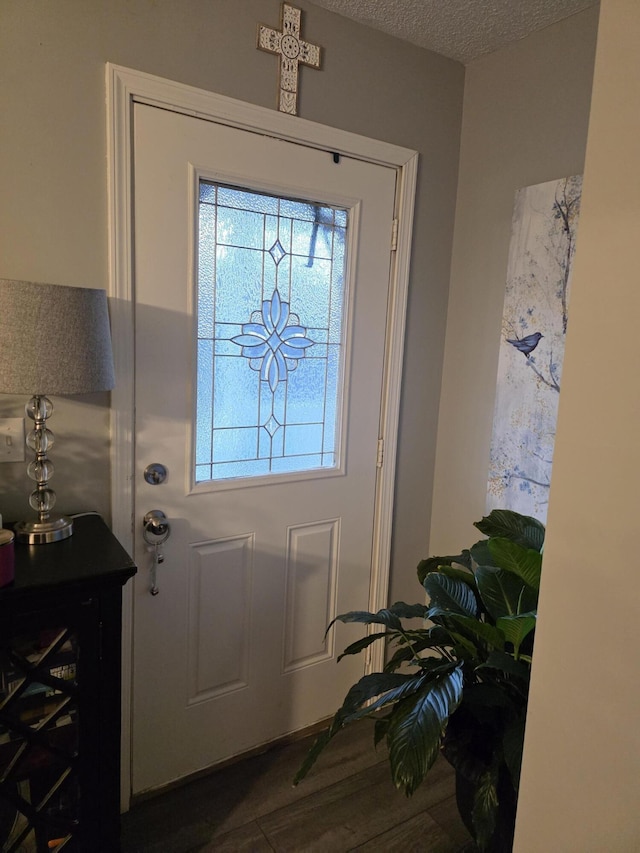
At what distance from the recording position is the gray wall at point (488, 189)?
169 centimetres

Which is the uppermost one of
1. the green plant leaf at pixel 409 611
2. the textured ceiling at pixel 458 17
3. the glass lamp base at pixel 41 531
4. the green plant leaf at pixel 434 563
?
the textured ceiling at pixel 458 17

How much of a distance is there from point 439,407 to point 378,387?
31 cm

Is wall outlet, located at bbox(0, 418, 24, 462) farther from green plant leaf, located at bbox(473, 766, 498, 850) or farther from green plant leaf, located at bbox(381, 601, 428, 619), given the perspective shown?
green plant leaf, located at bbox(473, 766, 498, 850)

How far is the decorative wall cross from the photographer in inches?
62.5

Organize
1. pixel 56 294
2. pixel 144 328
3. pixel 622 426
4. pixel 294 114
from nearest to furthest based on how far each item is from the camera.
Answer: pixel 622 426 < pixel 56 294 < pixel 144 328 < pixel 294 114

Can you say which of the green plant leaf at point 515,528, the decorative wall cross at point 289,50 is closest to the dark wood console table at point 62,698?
the green plant leaf at point 515,528

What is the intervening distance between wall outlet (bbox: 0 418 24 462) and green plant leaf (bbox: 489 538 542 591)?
1170mm

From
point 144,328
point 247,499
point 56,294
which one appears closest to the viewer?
point 56,294

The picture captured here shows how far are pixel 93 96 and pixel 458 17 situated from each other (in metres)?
1.09

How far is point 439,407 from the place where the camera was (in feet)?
7.10

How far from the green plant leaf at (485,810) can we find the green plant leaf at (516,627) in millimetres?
271

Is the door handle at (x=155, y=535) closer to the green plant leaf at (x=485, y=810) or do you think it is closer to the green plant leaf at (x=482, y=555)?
the green plant leaf at (x=482, y=555)

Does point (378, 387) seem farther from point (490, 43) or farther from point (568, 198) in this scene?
point (490, 43)

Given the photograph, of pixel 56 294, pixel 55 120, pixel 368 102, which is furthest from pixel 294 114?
pixel 56 294
